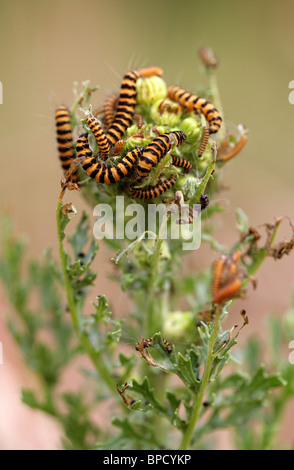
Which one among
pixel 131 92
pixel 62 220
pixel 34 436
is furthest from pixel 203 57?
pixel 34 436

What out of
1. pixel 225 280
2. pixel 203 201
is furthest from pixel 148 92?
pixel 225 280

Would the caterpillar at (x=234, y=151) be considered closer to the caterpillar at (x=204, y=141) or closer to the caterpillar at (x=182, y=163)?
the caterpillar at (x=204, y=141)

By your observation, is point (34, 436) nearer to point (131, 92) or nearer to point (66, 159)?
point (66, 159)

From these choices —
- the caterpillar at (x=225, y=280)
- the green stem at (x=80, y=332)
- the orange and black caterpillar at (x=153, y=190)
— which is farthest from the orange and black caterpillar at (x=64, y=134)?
the caterpillar at (x=225, y=280)

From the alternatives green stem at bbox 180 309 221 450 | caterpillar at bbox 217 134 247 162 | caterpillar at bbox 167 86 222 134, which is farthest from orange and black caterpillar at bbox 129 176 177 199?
green stem at bbox 180 309 221 450

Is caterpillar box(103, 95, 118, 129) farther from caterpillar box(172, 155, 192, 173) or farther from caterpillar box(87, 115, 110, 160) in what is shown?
caterpillar box(172, 155, 192, 173)
